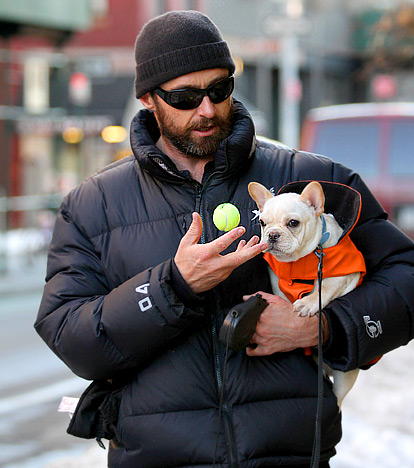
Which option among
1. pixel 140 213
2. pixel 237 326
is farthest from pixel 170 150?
pixel 237 326

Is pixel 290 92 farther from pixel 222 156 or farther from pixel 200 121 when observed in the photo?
pixel 222 156

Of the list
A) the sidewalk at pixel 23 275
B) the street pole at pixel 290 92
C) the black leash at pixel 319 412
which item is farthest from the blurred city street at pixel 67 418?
the street pole at pixel 290 92

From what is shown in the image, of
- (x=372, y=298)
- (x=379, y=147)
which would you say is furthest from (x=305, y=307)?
(x=379, y=147)

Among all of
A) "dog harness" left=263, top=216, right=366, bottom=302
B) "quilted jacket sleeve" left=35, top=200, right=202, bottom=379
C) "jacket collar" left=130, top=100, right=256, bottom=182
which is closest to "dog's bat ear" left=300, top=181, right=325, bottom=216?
"dog harness" left=263, top=216, right=366, bottom=302

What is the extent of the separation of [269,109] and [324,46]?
546 centimetres

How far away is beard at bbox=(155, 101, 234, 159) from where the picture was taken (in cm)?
270

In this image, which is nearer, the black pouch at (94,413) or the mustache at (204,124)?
the black pouch at (94,413)

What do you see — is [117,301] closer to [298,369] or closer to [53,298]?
[53,298]

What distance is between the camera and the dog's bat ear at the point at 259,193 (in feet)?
8.39

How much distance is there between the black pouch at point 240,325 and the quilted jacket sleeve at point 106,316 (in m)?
0.11

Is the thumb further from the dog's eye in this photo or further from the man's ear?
the man's ear

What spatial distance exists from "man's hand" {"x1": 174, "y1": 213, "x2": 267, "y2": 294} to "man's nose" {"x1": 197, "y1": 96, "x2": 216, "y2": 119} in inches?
20.0

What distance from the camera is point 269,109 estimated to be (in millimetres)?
30406

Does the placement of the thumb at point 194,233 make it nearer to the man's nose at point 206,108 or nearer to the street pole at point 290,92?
the man's nose at point 206,108
